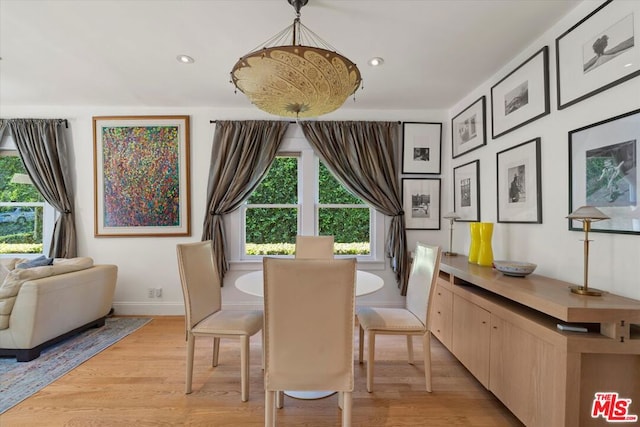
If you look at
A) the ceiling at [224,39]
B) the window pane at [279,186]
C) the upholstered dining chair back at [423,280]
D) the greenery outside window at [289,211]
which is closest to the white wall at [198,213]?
the ceiling at [224,39]

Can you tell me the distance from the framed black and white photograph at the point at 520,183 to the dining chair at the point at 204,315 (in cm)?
222

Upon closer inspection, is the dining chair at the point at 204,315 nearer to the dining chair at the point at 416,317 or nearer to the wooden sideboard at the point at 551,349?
the dining chair at the point at 416,317

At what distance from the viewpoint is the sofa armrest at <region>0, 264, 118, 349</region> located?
2.32m

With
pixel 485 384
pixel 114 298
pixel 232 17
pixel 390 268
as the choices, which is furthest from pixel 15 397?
pixel 390 268

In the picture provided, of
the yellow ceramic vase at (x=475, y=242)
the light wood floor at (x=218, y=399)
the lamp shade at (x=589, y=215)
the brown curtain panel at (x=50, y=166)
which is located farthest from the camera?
the brown curtain panel at (x=50, y=166)

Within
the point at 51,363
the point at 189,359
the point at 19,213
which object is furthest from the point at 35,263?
the point at 189,359


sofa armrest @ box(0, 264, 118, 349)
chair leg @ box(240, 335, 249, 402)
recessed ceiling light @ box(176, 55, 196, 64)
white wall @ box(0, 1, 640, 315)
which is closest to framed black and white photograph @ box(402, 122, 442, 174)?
white wall @ box(0, 1, 640, 315)

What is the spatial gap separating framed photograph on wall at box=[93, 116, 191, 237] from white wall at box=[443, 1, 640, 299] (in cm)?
343

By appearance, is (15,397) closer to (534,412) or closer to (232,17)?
(232,17)

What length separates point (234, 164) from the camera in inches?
133

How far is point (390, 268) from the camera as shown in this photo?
3520mm

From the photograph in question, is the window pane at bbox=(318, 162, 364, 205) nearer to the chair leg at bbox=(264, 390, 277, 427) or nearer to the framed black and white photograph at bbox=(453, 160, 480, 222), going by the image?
the framed black and white photograph at bbox=(453, 160, 480, 222)

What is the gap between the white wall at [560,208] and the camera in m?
1.49

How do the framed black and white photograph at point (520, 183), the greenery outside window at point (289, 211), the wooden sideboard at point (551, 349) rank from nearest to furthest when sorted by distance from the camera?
the wooden sideboard at point (551, 349) → the framed black and white photograph at point (520, 183) → the greenery outside window at point (289, 211)
